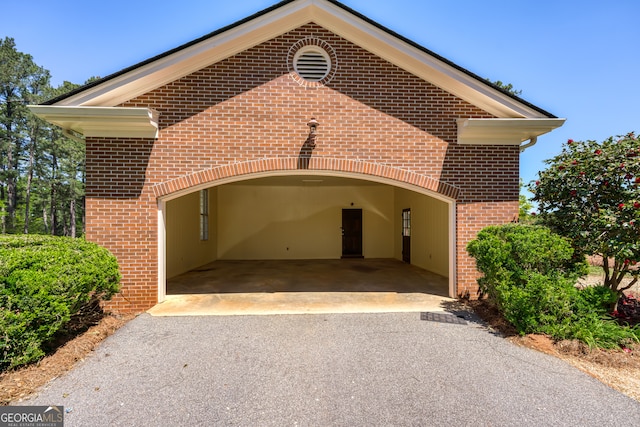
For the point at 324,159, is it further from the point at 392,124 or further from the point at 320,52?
the point at 320,52

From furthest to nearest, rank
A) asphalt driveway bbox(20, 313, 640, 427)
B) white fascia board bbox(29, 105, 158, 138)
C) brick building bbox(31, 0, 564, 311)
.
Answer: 1. brick building bbox(31, 0, 564, 311)
2. white fascia board bbox(29, 105, 158, 138)
3. asphalt driveway bbox(20, 313, 640, 427)

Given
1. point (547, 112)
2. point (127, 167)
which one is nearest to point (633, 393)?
point (547, 112)

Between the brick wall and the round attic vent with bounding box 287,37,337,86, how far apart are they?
13cm

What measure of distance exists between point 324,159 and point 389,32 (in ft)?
9.28

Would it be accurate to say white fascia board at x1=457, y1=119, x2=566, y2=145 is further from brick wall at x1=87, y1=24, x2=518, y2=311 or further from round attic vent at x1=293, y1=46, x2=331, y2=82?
round attic vent at x1=293, y1=46, x2=331, y2=82

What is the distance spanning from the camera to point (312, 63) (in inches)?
276

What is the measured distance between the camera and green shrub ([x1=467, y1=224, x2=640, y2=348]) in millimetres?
4957

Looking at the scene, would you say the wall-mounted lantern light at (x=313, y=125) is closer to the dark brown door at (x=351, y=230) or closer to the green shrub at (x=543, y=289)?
the green shrub at (x=543, y=289)

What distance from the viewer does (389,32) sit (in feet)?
21.9

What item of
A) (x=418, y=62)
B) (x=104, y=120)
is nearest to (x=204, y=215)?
(x=104, y=120)

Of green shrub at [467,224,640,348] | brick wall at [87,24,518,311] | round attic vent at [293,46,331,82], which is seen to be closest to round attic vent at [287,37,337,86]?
round attic vent at [293,46,331,82]

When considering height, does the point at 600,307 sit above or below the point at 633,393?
above

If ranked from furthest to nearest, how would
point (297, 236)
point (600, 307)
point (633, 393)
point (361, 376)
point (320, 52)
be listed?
point (297, 236), point (320, 52), point (600, 307), point (361, 376), point (633, 393)

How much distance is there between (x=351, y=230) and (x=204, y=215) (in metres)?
6.45
